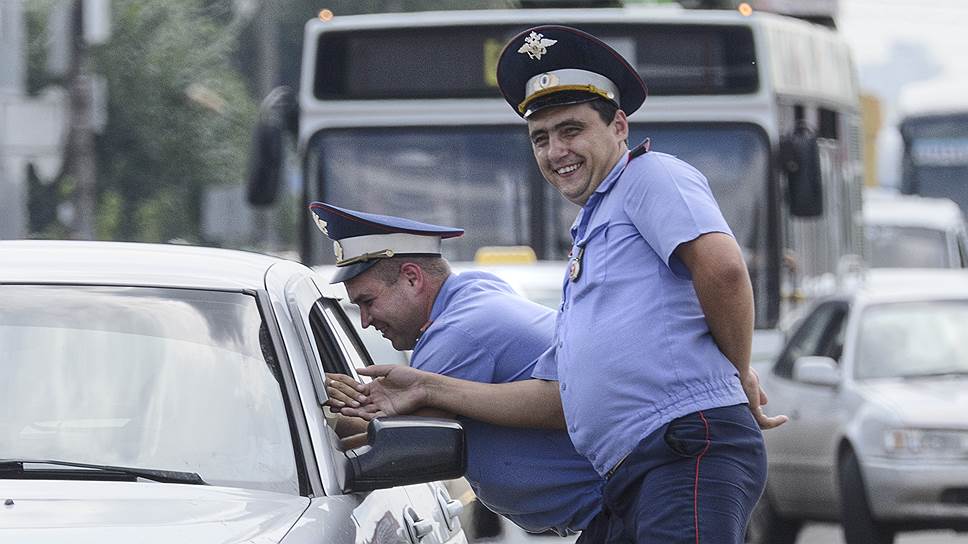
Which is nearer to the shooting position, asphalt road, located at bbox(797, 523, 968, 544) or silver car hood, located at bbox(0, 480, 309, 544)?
silver car hood, located at bbox(0, 480, 309, 544)

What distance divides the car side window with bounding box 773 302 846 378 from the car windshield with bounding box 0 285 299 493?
28.4 feet

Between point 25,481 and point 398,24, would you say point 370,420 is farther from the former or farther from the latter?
point 398,24

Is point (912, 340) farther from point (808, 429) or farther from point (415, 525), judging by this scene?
point (415, 525)

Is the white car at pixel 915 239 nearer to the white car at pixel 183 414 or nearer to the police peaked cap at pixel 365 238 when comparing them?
the police peaked cap at pixel 365 238

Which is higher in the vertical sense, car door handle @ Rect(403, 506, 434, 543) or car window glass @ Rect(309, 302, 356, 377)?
car window glass @ Rect(309, 302, 356, 377)

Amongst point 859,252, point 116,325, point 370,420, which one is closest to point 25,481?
point 116,325

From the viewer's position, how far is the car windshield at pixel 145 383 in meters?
4.39

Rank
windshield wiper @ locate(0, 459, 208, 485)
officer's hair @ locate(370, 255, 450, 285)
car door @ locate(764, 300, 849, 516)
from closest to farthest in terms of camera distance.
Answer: windshield wiper @ locate(0, 459, 208, 485), officer's hair @ locate(370, 255, 450, 285), car door @ locate(764, 300, 849, 516)

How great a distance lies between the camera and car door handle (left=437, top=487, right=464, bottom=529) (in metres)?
5.58

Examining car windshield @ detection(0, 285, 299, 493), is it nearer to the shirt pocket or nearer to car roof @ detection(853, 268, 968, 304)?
the shirt pocket

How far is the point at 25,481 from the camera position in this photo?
4.23 metres

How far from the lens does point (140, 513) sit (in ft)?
13.1

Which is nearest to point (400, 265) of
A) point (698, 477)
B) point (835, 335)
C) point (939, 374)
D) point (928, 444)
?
point (698, 477)

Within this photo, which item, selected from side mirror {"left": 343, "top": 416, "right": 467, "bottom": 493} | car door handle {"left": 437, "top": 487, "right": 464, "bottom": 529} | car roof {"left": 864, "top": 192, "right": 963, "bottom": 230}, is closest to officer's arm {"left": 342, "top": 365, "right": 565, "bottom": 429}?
side mirror {"left": 343, "top": 416, "right": 467, "bottom": 493}
